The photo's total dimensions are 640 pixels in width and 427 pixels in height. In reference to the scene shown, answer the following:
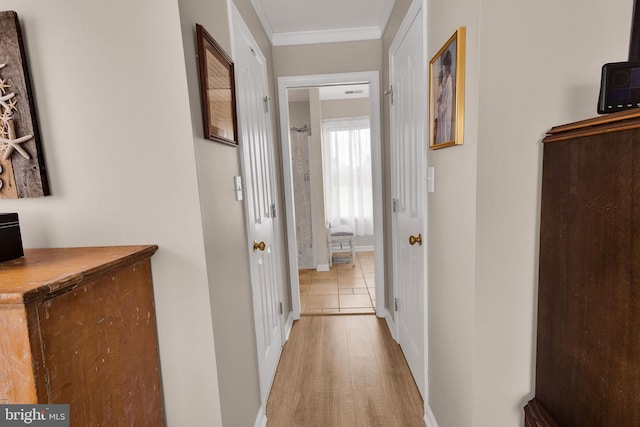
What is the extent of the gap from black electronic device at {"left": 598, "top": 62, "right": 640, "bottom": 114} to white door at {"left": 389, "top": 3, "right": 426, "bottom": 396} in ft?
2.49

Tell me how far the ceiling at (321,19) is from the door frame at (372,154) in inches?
11.7

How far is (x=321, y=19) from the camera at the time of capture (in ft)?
7.74

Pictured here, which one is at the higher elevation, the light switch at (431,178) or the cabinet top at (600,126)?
the cabinet top at (600,126)

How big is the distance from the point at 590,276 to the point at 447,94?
0.76 meters

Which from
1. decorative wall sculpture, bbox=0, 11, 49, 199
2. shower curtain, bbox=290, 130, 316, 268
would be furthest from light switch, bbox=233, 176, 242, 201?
shower curtain, bbox=290, 130, 316, 268

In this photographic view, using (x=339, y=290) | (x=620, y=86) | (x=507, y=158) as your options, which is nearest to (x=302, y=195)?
(x=339, y=290)

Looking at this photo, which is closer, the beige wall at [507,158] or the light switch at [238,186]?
the beige wall at [507,158]

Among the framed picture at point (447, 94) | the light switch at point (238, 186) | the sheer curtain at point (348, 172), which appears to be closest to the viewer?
the framed picture at point (447, 94)

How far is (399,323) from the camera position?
7.66 feet

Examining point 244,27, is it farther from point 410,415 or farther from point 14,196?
point 410,415

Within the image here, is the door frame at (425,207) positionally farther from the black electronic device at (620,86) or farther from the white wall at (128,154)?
the white wall at (128,154)

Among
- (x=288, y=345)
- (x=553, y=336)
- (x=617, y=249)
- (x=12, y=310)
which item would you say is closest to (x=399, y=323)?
(x=288, y=345)

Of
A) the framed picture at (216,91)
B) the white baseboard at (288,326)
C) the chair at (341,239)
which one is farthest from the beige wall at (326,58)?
the chair at (341,239)

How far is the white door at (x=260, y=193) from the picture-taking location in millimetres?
1638
